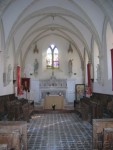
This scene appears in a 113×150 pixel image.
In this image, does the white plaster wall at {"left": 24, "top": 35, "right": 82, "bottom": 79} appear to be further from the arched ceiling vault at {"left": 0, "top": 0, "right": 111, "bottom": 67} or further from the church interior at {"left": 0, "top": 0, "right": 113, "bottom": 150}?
the arched ceiling vault at {"left": 0, "top": 0, "right": 111, "bottom": 67}

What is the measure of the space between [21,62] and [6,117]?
8.98 meters

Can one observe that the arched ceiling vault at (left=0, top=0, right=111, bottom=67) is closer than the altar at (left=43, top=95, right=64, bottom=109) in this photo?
Yes

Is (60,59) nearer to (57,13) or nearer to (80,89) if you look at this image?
(80,89)

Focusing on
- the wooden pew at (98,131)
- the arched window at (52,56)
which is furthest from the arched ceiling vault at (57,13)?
the wooden pew at (98,131)

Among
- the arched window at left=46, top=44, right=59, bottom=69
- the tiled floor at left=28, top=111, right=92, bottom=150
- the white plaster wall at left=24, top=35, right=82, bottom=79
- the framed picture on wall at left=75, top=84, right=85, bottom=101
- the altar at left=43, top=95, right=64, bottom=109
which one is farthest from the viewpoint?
the arched window at left=46, top=44, right=59, bottom=69

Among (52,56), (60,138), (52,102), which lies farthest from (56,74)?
(60,138)

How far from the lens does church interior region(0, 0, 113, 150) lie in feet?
22.5

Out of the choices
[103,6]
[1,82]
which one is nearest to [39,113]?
[1,82]

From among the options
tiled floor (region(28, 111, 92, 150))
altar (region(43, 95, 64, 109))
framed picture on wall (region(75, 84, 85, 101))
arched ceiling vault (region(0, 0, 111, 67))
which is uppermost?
arched ceiling vault (region(0, 0, 111, 67))

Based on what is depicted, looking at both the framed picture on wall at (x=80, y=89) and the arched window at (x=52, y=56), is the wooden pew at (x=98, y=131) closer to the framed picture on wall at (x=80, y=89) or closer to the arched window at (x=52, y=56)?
the framed picture on wall at (x=80, y=89)

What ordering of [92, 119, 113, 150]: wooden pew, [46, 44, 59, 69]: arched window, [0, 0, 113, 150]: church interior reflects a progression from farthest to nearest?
[46, 44, 59, 69]: arched window → [0, 0, 113, 150]: church interior → [92, 119, 113, 150]: wooden pew

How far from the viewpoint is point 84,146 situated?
668 centimetres

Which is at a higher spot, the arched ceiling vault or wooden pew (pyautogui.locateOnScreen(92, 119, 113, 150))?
the arched ceiling vault

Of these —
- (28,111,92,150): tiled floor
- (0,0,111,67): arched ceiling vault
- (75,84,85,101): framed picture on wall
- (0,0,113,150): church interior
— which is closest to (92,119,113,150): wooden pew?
(0,0,113,150): church interior
